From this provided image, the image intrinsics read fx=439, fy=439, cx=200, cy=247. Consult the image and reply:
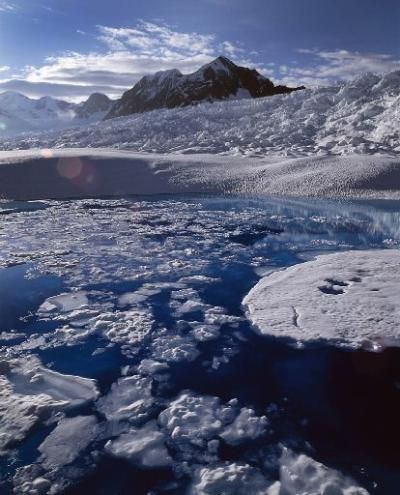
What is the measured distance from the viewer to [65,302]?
785 centimetres

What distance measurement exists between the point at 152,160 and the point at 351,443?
25382mm

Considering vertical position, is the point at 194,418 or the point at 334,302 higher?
the point at 334,302

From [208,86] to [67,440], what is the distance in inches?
4873

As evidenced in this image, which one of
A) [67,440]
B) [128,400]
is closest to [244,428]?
[128,400]

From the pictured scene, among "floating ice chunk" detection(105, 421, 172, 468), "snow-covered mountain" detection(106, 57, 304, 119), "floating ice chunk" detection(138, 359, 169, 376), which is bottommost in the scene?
"floating ice chunk" detection(105, 421, 172, 468)

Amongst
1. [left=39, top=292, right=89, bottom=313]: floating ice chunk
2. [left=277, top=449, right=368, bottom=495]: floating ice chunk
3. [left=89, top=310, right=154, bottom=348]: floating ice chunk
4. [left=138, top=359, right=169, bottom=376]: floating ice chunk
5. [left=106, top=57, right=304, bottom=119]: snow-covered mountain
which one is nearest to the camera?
[left=277, top=449, right=368, bottom=495]: floating ice chunk

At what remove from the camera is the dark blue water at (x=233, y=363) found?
398cm

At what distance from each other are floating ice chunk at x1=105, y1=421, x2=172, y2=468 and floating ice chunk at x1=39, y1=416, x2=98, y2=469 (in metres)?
0.26

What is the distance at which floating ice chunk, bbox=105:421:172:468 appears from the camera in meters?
4.05

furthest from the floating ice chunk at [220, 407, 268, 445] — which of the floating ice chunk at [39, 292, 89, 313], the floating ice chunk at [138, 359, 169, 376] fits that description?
the floating ice chunk at [39, 292, 89, 313]

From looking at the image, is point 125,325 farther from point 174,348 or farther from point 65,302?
point 65,302

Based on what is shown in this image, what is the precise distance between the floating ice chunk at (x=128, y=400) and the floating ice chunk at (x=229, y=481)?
1050 millimetres

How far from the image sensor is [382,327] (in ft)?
21.3

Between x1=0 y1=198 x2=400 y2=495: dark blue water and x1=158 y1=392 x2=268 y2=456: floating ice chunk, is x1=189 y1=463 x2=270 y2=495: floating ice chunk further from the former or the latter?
x1=158 y1=392 x2=268 y2=456: floating ice chunk
